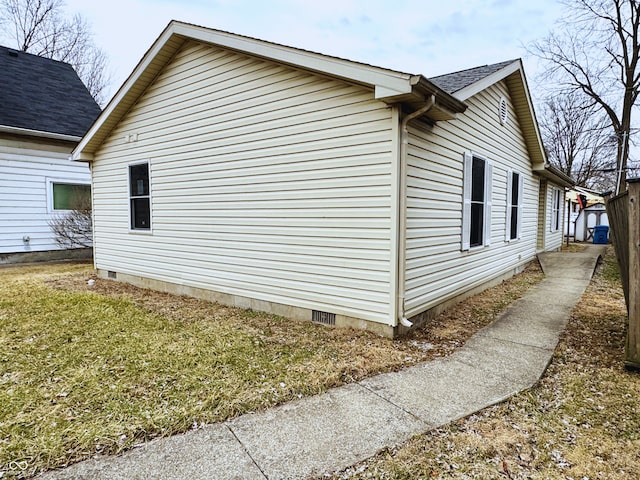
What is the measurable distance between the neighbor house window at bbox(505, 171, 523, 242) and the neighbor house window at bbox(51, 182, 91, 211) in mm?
11507

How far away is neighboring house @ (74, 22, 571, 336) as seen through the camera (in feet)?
14.2

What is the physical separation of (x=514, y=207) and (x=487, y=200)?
2.25m

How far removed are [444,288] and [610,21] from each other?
18.8 meters

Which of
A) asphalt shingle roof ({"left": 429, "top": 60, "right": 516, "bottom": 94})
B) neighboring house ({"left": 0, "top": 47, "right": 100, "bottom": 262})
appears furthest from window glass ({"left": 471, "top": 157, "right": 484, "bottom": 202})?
neighboring house ({"left": 0, "top": 47, "right": 100, "bottom": 262})

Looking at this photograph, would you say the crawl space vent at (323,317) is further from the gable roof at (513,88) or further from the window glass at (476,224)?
the gable roof at (513,88)

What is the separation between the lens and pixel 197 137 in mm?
6270

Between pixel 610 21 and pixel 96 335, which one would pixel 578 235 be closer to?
pixel 610 21

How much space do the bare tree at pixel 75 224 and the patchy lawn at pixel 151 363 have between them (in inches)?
215

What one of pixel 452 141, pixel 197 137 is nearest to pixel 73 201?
pixel 197 137

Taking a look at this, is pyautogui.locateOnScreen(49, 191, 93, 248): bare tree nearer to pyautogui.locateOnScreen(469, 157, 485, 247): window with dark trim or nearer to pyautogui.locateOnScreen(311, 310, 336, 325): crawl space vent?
pyautogui.locateOnScreen(311, 310, 336, 325): crawl space vent

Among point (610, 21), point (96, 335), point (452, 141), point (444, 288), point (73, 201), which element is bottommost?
point (96, 335)

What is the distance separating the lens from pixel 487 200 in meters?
6.66

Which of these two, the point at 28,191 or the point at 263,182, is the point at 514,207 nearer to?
the point at 263,182

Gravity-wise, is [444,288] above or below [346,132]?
below
